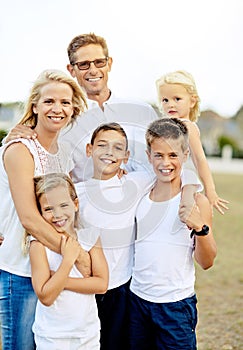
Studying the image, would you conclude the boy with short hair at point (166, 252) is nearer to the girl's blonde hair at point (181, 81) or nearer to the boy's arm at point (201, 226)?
the boy's arm at point (201, 226)

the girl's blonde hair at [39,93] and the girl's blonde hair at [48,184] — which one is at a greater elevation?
the girl's blonde hair at [39,93]

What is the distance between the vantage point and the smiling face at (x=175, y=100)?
2602 mm

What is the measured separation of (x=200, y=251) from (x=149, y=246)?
0.67ft

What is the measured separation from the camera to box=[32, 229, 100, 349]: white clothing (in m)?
2.16

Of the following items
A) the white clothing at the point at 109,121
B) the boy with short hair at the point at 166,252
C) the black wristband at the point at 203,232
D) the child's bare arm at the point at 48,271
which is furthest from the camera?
the white clothing at the point at 109,121

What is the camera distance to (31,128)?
2.34m

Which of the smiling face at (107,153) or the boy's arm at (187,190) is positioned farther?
the smiling face at (107,153)

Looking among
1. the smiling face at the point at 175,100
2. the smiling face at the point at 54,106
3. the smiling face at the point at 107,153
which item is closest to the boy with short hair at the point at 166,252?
the smiling face at the point at 107,153

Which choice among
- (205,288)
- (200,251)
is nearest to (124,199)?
(200,251)

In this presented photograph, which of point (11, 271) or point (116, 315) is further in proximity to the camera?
point (116, 315)

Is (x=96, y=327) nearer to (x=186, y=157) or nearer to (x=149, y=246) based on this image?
(x=149, y=246)

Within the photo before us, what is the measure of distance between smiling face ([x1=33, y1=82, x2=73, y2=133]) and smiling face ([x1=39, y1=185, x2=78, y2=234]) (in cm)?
26

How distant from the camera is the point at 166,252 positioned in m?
2.33

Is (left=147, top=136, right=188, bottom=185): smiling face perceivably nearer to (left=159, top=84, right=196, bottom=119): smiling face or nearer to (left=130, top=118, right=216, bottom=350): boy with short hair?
(left=130, top=118, right=216, bottom=350): boy with short hair
